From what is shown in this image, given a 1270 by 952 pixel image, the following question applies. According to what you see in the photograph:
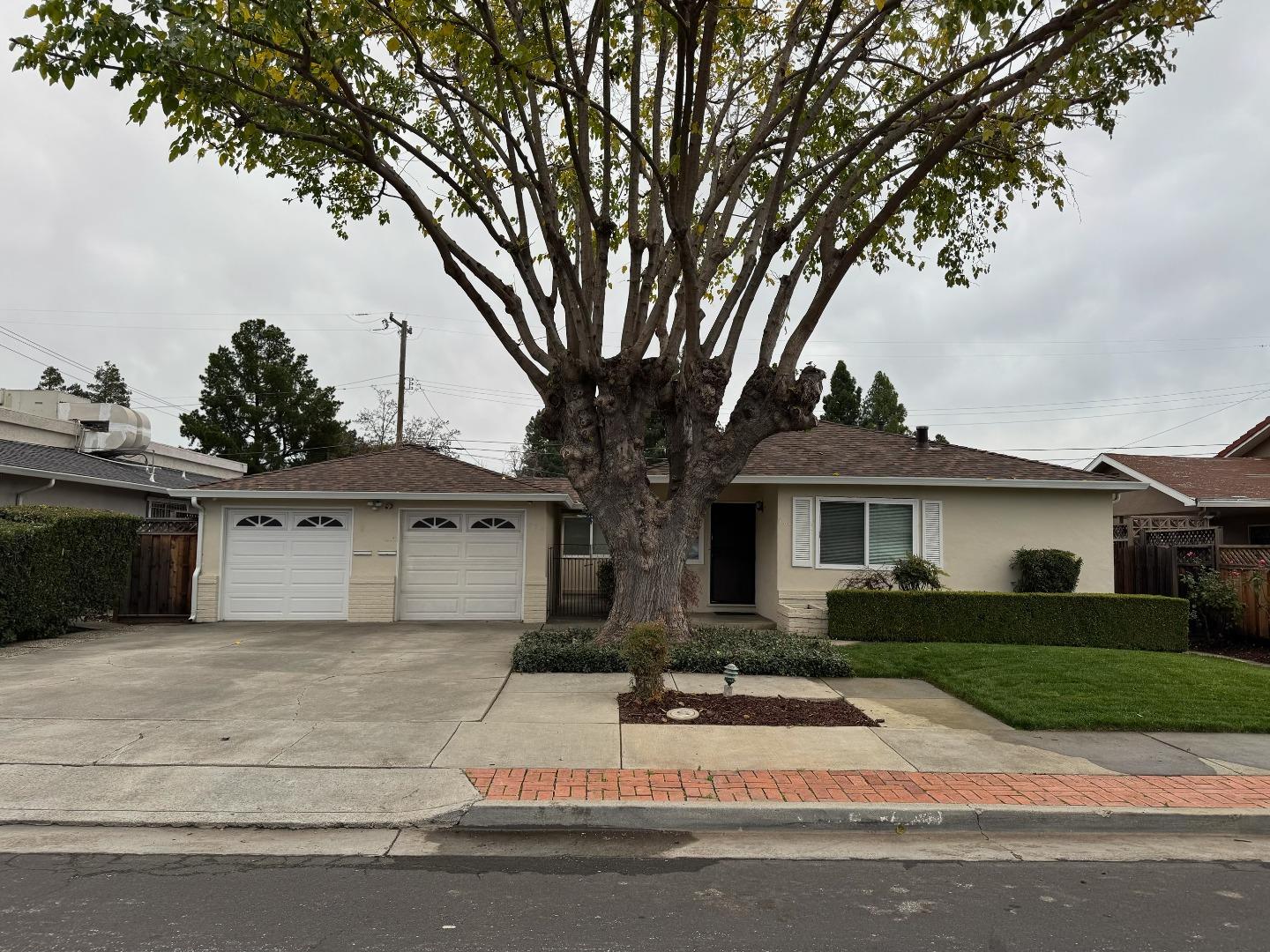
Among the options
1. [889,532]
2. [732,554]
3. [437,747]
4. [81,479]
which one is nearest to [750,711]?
[437,747]

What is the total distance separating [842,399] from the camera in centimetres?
3578

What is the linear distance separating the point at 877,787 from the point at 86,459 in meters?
21.1

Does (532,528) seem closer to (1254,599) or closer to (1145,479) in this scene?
(1254,599)

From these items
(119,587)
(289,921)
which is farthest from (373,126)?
(119,587)

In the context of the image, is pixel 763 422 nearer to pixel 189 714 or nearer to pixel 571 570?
pixel 189 714

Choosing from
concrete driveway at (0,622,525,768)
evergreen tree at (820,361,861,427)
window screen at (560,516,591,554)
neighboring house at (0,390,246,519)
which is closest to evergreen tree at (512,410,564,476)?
evergreen tree at (820,361,861,427)

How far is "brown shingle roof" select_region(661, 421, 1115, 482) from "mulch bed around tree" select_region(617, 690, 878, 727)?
6242 mm

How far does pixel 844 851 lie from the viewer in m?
5.09

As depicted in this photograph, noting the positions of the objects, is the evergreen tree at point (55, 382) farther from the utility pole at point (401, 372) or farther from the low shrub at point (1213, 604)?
the low shrub at point (1213, 604)

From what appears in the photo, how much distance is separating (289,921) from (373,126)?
8941 mm

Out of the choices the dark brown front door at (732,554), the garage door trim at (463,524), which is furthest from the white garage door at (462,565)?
the dark brown front door at (732,554)

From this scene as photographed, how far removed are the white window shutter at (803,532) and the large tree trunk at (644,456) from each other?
4157 mm

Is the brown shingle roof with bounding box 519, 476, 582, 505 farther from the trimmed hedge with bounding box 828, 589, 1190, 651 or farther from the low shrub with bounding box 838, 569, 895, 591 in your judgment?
the trimmed hedge with bounding box 828, 589, 1190, 651

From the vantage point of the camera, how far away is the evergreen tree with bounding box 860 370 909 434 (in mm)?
A: 36531
